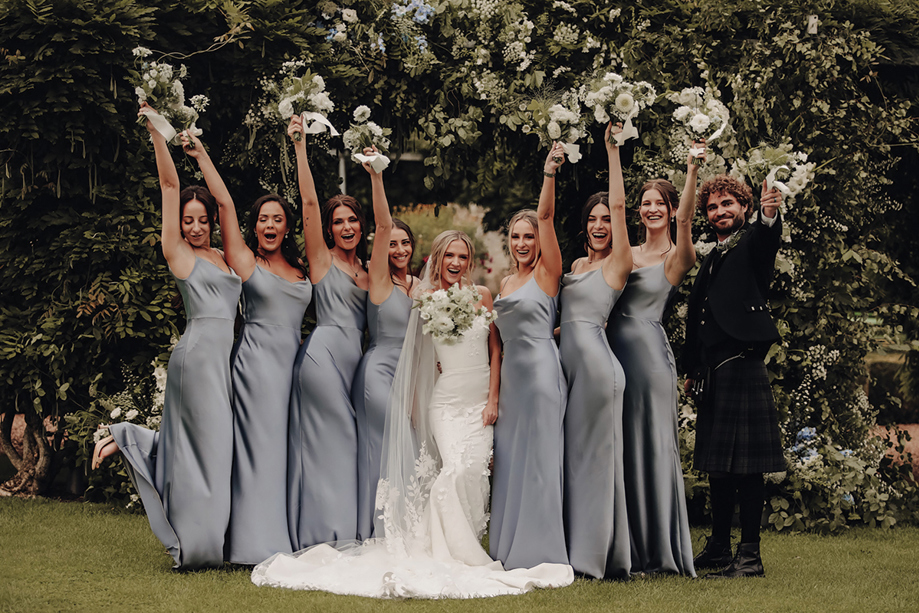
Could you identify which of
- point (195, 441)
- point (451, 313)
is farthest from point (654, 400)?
point (195, 441)

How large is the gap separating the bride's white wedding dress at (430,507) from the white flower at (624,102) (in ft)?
4.88

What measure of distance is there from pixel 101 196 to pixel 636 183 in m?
4.20

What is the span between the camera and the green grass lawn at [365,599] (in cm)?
459

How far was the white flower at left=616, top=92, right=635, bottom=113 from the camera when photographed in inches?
205

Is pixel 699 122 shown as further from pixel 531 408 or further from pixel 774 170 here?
pixel 531 408

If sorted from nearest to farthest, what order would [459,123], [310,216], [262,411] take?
1. [262,411]
2. [310,216]
3. [459,123]

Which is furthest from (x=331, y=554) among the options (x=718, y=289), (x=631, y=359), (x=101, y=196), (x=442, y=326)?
(x=101, y=196)

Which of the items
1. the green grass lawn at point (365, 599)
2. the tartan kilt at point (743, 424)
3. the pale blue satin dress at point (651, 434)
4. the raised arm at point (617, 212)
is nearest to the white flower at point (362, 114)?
the raised arm at point (617, 212)

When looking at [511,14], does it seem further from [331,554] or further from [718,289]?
[331,554]

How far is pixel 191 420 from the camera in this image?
5.40 meters

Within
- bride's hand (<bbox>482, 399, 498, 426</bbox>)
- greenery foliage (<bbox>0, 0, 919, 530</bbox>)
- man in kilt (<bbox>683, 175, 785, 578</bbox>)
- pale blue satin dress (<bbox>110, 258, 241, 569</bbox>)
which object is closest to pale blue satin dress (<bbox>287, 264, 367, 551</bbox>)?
pale blue satin dress (<bbox>110, 258, 241, 569</bbox>)

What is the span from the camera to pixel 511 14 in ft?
23.6

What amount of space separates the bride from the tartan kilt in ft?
3.78

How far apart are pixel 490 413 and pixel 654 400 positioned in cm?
98
